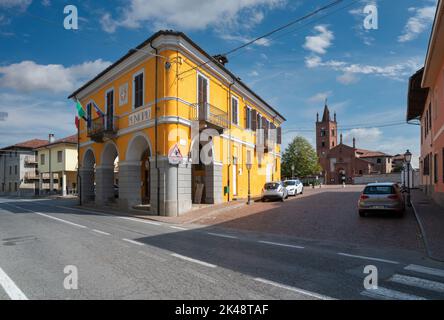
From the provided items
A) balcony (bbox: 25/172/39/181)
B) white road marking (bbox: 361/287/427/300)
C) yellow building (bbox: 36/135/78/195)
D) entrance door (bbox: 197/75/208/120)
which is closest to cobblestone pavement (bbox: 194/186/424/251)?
white road marking (bbox: 361/287/427/300)

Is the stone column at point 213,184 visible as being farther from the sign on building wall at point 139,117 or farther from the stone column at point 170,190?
the sign on building wall at point 139,117

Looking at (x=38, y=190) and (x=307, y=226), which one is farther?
(x=38, y=190)

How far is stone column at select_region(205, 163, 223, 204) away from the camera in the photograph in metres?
19.2

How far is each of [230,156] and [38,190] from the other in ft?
119

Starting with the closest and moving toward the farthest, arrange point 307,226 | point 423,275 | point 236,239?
point 423,275, point 236,239, point 307,226

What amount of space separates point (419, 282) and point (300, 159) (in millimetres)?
62081

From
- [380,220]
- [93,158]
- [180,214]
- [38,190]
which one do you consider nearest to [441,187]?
[380,220]

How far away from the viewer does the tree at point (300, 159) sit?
6538 cm

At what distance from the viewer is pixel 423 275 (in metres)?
5.62

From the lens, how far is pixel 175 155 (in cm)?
1512

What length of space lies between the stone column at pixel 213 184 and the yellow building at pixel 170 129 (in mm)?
64

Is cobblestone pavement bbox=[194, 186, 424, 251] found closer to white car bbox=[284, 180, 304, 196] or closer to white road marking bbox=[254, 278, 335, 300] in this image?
white road marking bbox=[254, 278, 335, 300]

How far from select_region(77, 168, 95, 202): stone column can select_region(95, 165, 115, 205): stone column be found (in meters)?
2.95
